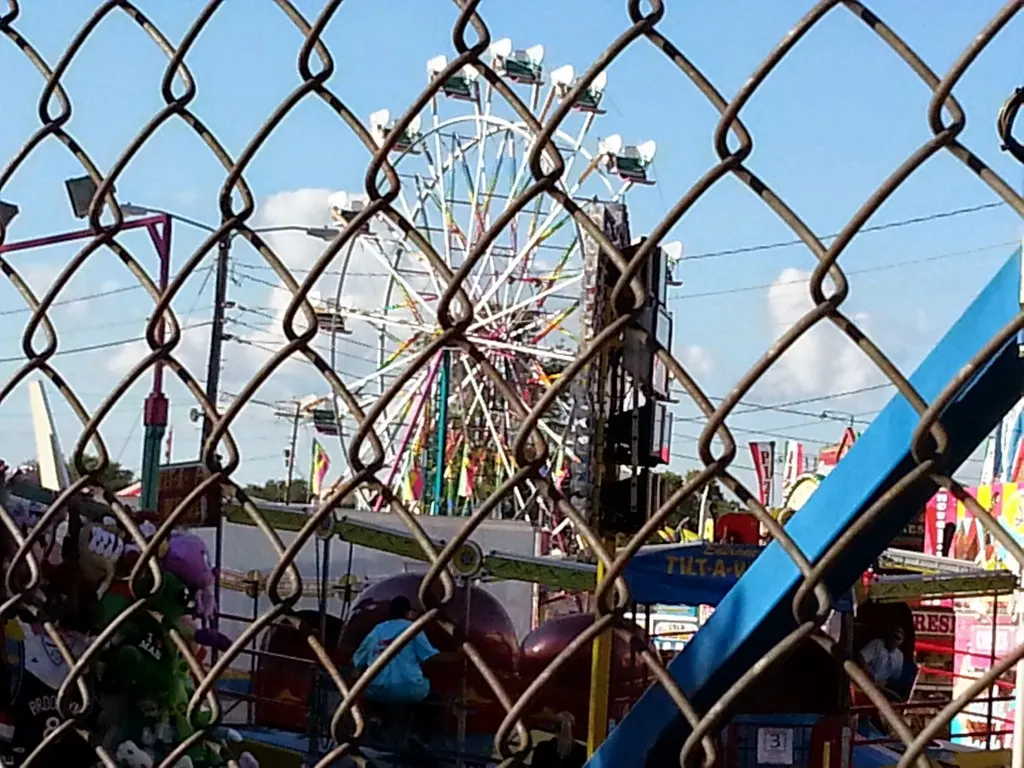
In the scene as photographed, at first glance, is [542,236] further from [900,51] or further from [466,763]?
[900,51]

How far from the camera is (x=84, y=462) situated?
4.79ft

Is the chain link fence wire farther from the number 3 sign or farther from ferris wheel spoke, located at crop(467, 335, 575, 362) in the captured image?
ferris wheel spoke, located at crop(467, 335, 575, 362)

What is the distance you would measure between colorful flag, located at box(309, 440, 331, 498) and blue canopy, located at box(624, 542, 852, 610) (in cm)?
1558

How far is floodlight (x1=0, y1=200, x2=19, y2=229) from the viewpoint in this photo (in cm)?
158

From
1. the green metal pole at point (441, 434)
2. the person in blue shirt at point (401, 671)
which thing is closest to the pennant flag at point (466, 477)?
the green metal pole at point (441, 434)

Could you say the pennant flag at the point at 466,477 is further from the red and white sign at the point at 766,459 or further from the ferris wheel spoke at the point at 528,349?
the red and white sign at the point at 766,459

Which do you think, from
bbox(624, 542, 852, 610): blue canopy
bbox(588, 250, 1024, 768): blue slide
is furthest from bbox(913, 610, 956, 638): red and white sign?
bbox(588, 250, 1024, 768): blue slide

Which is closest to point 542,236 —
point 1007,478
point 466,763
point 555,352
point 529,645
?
point 555,352

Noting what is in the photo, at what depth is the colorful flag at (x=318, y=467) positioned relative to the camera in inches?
875

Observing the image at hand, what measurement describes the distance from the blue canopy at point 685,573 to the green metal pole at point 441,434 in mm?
13372

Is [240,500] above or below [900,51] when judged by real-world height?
below

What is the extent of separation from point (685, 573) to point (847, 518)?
527cm

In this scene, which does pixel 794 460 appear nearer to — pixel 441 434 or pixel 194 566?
pixel 441 434

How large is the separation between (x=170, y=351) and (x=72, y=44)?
40cm
